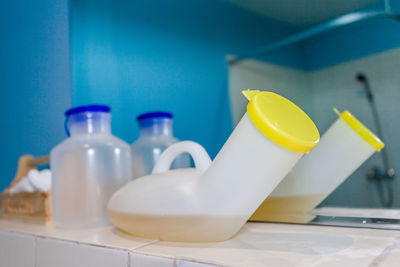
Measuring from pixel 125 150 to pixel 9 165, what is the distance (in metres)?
Answer: 0.63

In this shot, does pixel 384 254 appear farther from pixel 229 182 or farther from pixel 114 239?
pixel 114 239

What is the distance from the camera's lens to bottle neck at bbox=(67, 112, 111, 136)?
0.63 m

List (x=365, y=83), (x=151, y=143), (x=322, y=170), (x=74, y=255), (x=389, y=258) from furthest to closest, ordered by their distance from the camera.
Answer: (x=151, y=143), (x=365, y=83), (x=322, y=170), (x=74, y=255), (x=389, y=258)

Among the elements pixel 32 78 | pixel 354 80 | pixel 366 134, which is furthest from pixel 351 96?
pixel 32 78

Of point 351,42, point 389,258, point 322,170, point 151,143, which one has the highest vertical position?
→ point 351,42

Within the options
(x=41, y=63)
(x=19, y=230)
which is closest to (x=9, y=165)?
(x=41, y=63)

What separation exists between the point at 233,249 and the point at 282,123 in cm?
15

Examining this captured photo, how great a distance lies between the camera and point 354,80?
2.14ft

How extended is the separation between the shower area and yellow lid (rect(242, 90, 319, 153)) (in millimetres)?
153

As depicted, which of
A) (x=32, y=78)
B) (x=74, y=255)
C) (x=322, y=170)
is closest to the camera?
(x=74, y=255)

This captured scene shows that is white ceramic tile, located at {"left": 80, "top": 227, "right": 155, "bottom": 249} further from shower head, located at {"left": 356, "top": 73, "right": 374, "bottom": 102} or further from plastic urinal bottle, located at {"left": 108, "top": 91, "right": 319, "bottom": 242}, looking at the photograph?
shower head, located at {"left": 356, "top": 73, "right": 374, "bottom": 102}

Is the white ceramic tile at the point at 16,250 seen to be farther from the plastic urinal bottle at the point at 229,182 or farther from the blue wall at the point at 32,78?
the blue wall at the point at 32,78

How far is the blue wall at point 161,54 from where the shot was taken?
0.88 meters

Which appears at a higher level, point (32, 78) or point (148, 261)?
point (32, 78)
